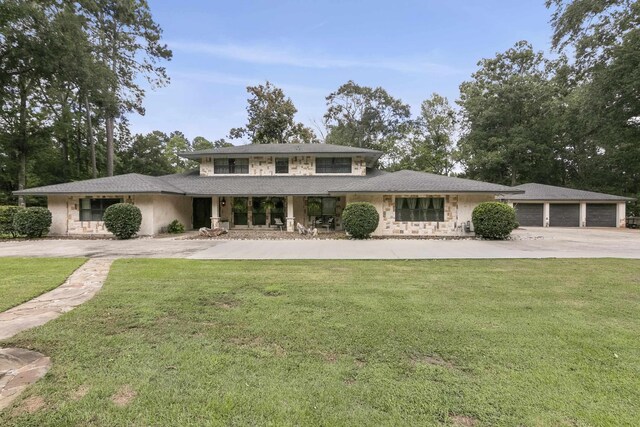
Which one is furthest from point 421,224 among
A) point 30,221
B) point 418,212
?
point 30,221

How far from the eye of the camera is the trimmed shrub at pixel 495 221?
46.6 ft

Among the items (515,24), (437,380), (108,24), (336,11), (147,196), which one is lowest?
(437,380)

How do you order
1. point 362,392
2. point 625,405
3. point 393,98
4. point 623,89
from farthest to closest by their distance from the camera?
point 393,98, point 623,89, point 362,392, point 625,405

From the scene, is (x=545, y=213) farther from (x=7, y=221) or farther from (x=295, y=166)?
(x=7, y=221)

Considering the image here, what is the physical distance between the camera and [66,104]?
27.0 meters

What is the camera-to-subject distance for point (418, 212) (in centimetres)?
1650

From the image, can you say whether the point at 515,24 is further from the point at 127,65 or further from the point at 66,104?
the point at 66,104

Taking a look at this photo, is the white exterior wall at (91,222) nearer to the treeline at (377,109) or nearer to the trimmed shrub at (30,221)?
the trimmed shrub at (30,221)

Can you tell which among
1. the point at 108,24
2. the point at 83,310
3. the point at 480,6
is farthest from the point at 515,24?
the point at 108,24

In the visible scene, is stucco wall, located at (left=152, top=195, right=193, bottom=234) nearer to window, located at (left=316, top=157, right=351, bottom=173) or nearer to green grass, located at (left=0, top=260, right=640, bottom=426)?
window, located at (left=316, top=157, right=351, bottom=173)

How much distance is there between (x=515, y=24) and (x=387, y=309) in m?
17.2

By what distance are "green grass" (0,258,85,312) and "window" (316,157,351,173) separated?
14513 mm

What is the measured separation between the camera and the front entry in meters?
20.5

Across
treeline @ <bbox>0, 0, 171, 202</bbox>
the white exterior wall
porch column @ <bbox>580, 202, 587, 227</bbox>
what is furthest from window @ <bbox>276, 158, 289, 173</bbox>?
porch column @ <bbox>580, 202, 587, 227</bbox>
